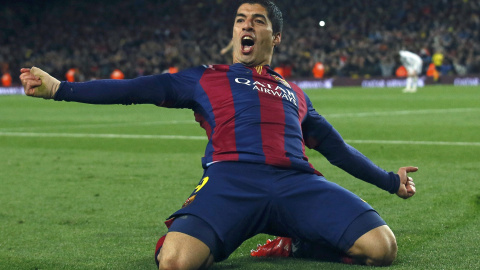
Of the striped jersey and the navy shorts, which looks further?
the striped jersey

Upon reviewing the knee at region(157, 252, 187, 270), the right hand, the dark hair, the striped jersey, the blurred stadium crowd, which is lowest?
the blurred stadium crowd

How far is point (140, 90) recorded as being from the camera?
4578 mm

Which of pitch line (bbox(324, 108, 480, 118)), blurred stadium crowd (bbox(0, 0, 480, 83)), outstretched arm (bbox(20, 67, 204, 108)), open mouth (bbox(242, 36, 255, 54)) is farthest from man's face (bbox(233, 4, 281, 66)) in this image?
blurred stadium crowd (bbox(0, 0, 480, 83))

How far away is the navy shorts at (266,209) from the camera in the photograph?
4.36 meters

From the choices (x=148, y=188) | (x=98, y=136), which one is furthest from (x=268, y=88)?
(x=98, y=136)

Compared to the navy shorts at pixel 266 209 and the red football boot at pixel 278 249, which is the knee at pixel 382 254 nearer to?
the navy shorts at pixel 266 209

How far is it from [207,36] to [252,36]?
1608 inches

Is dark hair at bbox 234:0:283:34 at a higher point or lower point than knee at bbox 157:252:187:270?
higher

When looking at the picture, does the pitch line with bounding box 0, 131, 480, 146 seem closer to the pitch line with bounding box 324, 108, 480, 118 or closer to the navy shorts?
the pitch line with bounding box 324, 108, 480, 118

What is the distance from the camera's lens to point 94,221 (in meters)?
6.24

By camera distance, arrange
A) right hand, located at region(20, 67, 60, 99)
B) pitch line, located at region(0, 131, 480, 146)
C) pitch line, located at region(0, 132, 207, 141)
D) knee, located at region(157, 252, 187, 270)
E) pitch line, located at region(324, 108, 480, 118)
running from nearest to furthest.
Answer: knee, located at region(157, 252, 187, 270)
right hand, located at region(20, 67, 60, 99)
pitch line, located at region(0, 131, 480, 146)
pitch line, located at region(0, 132, 207, 141)
pitch line, located at region(324, 108, 480, 118)

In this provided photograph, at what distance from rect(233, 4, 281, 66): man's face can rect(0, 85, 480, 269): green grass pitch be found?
113cm

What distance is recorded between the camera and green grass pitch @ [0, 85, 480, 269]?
496cm

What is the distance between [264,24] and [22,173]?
16.6ft
